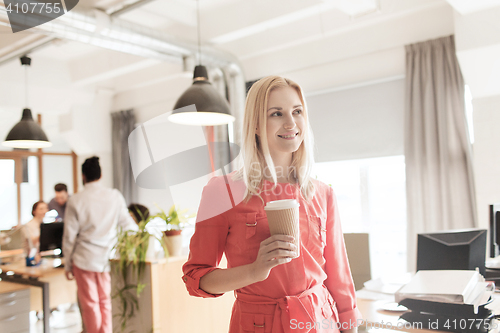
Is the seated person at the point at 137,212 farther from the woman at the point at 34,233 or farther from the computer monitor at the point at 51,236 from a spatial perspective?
the woman at the point at 34,233

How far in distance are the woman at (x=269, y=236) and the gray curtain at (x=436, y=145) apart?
3.18m

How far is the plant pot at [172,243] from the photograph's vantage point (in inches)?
112

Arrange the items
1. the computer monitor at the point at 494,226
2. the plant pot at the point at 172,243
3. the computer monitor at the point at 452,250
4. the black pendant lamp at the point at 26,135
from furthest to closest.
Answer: the black pendant lamp at the point at 26,135 < the plant pot at the point at 172,243 < the computer monitor at the point at 494,226 < the computer monitor at the point at 452,250

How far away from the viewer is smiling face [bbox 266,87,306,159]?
1.11 m

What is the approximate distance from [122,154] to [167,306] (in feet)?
15.2

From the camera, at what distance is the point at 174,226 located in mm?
2902

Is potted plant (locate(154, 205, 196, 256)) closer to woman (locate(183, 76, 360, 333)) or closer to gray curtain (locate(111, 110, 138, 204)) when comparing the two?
woman (locate(183, 76, 360, 333))

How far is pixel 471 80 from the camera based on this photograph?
3570mm

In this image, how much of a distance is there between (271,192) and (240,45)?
4.46 meters

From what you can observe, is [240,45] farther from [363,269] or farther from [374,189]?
[363,269]

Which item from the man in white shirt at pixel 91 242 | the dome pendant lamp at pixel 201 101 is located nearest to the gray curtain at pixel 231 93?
the dome pendant lamp at pixel 201 101

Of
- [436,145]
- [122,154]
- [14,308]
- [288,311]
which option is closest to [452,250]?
[288,311]

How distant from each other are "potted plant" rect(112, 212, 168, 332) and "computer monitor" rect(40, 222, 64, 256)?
1388 mm

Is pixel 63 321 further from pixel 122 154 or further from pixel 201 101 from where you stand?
pixel 122 154
